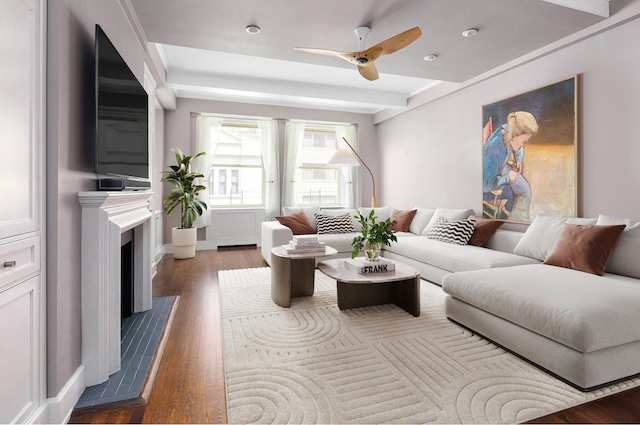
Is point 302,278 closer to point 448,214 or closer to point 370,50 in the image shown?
point 370,50

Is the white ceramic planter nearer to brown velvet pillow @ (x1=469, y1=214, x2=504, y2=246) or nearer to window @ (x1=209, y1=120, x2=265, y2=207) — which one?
A: window @ (x1=209, y1=120, x2=265, y2=207)

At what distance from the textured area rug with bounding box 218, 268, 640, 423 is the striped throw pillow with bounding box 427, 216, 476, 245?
4.51ft

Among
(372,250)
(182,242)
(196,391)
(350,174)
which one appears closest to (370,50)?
(372,250)

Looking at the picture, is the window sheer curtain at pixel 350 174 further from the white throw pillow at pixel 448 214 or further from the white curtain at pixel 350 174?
→ the white throw pillow at pixel 448 214

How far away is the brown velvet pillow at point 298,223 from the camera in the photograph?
4746 mm

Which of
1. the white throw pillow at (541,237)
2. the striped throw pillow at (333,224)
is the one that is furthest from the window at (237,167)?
the white throw pillow at (541,237)

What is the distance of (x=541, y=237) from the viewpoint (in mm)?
3139

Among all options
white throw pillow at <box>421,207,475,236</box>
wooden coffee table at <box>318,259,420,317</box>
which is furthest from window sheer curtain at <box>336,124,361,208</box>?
wooden coffee table at <box>318,259,420,317</box>

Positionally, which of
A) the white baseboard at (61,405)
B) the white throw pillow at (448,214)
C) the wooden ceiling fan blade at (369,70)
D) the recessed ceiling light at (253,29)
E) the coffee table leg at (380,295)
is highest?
the recessed ceiling light at (253,29)

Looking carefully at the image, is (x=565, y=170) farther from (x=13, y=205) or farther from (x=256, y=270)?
(x=13, y=205)

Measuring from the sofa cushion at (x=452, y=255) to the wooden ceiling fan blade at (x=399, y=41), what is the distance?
2041 millimetres

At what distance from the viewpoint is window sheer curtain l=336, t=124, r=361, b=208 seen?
22.3 ft

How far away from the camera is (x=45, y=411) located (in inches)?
56.0

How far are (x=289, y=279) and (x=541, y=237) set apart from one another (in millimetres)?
2402
